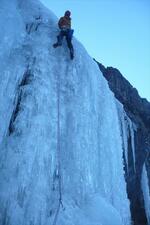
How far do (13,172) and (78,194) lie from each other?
1568 millimetres

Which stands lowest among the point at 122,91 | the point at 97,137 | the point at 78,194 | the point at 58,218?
the point at 58,218

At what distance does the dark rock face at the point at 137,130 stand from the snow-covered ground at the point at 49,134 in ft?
11.5

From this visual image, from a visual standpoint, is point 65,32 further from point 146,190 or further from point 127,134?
point 146,190

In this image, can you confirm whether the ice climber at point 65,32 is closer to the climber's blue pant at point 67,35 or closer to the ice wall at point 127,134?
the climber's blue pant at point 67,35

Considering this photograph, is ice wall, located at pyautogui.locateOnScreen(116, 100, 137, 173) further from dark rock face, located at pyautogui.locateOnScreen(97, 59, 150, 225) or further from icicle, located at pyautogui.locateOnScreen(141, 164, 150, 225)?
icicle, located at pyautogui.locateOnScreen(141, 164, 150, 225)

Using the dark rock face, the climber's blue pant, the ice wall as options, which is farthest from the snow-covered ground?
the dark rock face

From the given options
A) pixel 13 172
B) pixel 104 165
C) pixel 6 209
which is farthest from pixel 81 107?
pixel 6 209

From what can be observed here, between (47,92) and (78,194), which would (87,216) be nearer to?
(78,194)

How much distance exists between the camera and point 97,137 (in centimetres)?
914

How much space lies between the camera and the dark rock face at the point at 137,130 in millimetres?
13422

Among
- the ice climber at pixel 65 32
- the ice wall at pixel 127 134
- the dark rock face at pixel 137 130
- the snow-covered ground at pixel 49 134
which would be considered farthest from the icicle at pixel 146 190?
the ice climber at pixel 65 32

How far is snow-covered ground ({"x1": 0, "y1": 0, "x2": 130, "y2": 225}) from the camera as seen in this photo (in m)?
6.45

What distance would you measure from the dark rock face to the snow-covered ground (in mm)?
3503

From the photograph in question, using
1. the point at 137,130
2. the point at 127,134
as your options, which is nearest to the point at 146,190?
the point at 137,130
